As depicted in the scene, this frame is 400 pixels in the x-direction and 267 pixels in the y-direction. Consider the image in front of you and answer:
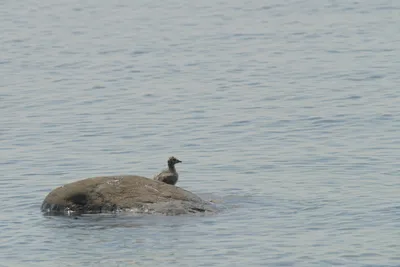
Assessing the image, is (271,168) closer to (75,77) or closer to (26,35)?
(75,77)

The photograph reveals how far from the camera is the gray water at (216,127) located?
1844 cm

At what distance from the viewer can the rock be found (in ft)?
66.1

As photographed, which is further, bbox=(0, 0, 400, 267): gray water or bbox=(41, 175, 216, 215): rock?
bbox=(41, 175, 216, 215): rock

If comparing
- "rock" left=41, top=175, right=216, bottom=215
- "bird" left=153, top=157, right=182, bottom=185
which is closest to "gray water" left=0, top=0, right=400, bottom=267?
"rock" left=41, top=175, right=216, bottom=215

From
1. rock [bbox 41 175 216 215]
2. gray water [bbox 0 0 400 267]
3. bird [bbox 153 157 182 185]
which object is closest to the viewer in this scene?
gray water [bbox 0 0 400 267]

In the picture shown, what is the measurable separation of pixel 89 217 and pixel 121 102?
11778mm

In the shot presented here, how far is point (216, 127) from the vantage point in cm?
2805

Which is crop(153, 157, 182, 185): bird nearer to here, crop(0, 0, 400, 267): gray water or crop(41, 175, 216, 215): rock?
crop(0, 0, 400, 267): gray water

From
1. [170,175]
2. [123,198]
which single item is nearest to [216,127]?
[170,175]

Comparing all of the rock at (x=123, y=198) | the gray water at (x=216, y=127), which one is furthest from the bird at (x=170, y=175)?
the rock at (x=123, y=198)

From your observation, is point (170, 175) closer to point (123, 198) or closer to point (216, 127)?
point (123, 198)

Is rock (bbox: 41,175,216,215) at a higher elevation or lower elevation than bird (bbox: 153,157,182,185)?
lower

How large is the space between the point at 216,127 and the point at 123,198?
8.06 meters

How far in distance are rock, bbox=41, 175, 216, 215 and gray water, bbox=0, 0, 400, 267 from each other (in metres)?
0.32
